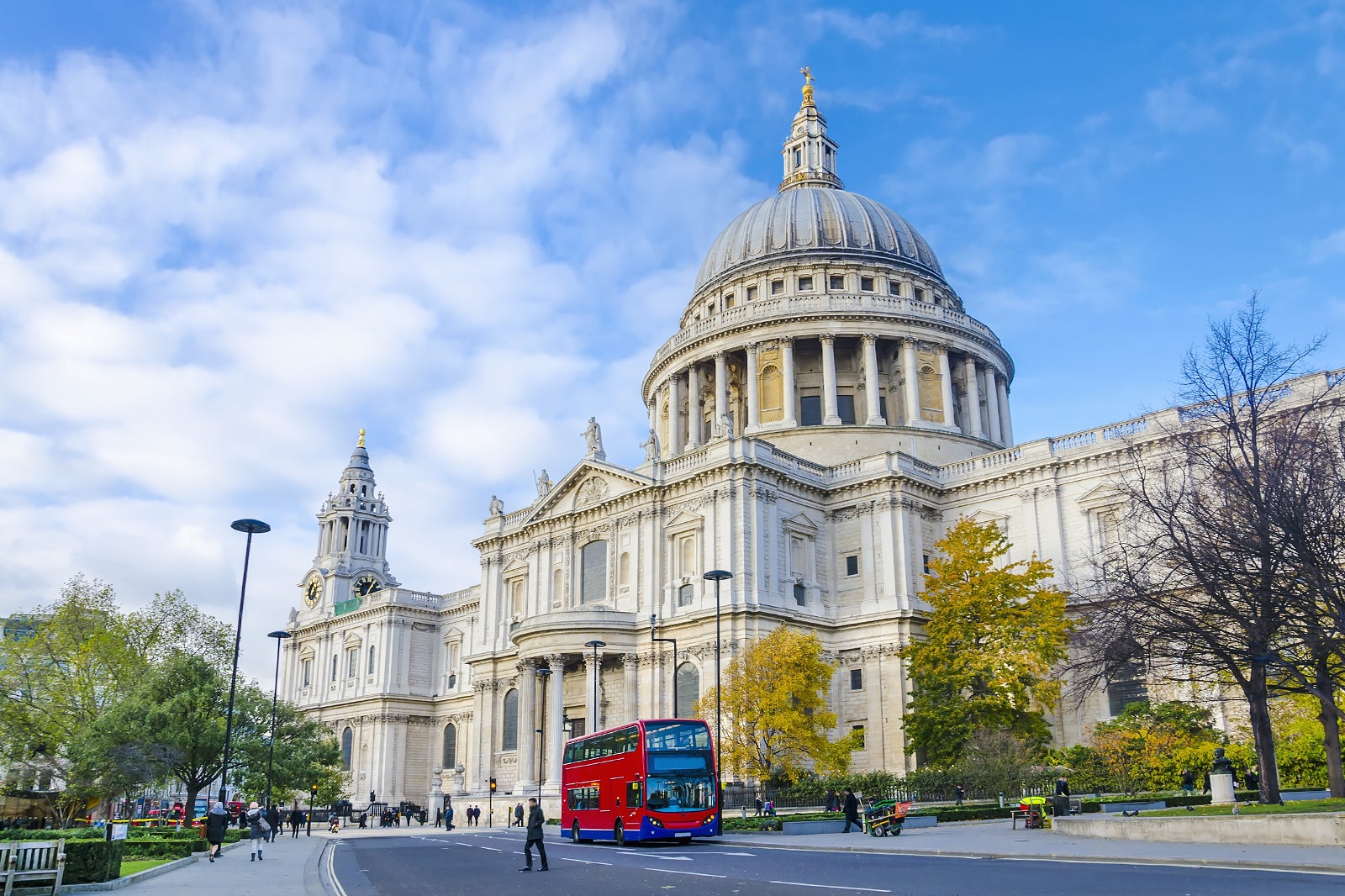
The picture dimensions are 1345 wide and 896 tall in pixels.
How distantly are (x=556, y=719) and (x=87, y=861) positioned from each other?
37.7 m

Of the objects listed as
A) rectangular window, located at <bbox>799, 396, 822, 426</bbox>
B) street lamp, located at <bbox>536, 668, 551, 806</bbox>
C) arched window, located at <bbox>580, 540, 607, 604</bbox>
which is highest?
rectangular window, located at <bbox>799, 396, 822, 426</bbox>

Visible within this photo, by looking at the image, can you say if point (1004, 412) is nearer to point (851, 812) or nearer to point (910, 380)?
point (910, 380)

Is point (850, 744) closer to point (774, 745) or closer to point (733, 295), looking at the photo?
point (774, 745)

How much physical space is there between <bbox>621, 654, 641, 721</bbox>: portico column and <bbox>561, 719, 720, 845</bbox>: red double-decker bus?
20072mm

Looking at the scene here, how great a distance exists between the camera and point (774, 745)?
46.2 metres

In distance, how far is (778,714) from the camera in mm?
44969

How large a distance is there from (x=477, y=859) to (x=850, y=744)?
21.9 metres

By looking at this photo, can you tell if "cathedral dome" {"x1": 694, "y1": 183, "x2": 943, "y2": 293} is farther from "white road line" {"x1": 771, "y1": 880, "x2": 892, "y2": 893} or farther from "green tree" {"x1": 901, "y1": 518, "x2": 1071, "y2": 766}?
"white road line" {"x1": 771, "y1": 880, "x2": 892, "y2": 893}

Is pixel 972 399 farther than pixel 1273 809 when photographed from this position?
Yes

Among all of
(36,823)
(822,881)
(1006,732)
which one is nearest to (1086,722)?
(1006,732)

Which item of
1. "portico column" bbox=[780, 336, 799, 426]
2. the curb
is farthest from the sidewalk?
"portico column" bbox=[780, 336, 799, 426]

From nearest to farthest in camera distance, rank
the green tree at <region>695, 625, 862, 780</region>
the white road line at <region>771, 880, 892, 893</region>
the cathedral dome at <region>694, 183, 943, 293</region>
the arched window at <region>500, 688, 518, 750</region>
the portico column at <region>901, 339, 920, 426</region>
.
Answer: the white road line at <region>771, 880, 892, 893</region> → the green tree at <region>695, 625, 862, 780</region> → the arched window at <region>500, 688, 518, 750</region> → the portico column at <region>901, 339, 920, 426</region> → the cathedral dome at <region>694, 183, 943, 293</region>

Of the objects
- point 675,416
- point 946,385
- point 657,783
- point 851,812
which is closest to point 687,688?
point 851,812

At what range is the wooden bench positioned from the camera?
1825 centimetres
